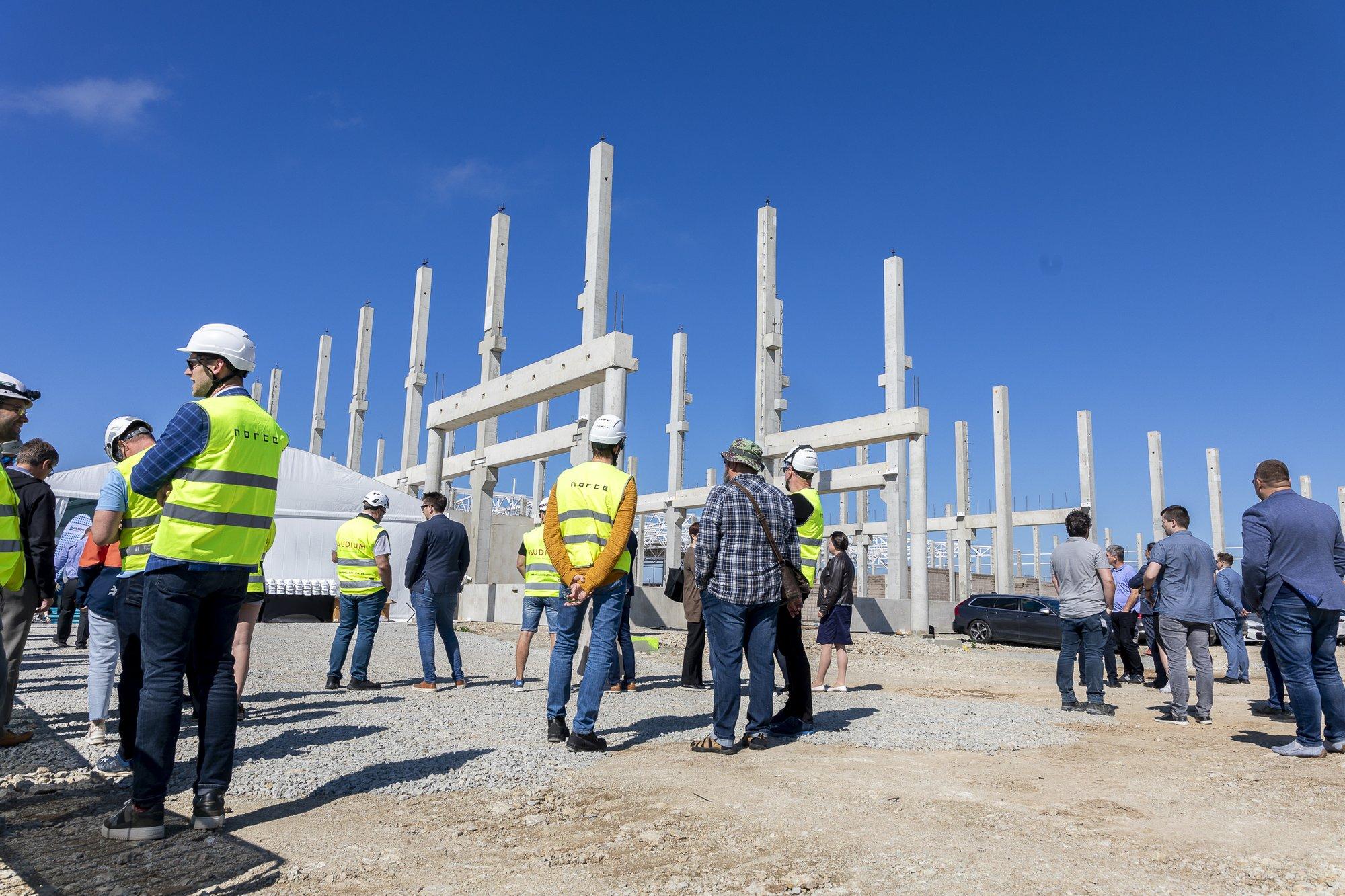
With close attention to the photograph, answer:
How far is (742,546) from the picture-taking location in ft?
15.0

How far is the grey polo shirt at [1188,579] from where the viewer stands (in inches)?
243

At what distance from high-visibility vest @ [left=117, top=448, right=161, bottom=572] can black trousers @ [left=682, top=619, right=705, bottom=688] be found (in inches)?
174

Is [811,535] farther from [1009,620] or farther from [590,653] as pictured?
[1009,620]

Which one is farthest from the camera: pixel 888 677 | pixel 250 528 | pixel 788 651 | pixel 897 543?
pixel 897 543

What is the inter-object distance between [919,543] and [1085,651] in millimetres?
12026

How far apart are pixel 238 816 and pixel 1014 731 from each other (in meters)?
4.24

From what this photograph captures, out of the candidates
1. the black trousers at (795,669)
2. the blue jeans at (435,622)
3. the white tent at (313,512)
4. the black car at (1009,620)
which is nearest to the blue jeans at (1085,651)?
the black trousers at (795,669)

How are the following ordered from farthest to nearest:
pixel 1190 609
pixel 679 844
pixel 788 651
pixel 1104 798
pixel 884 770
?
pixel 1190 609 → pixel 788 651 → pixel 884 770 → pixel 1104 798 → pixel 679 844

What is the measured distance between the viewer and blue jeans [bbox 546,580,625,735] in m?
4.38

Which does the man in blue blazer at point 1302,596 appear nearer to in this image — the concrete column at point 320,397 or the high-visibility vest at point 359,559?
the high-visibility vest at point 359,559

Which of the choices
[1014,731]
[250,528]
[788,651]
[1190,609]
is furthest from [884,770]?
[1190,609]

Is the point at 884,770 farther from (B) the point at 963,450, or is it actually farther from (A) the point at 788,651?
(B) the point at 963,450

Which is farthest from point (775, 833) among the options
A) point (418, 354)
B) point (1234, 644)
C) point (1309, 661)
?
point (418, 354)

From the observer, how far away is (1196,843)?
112 inches
